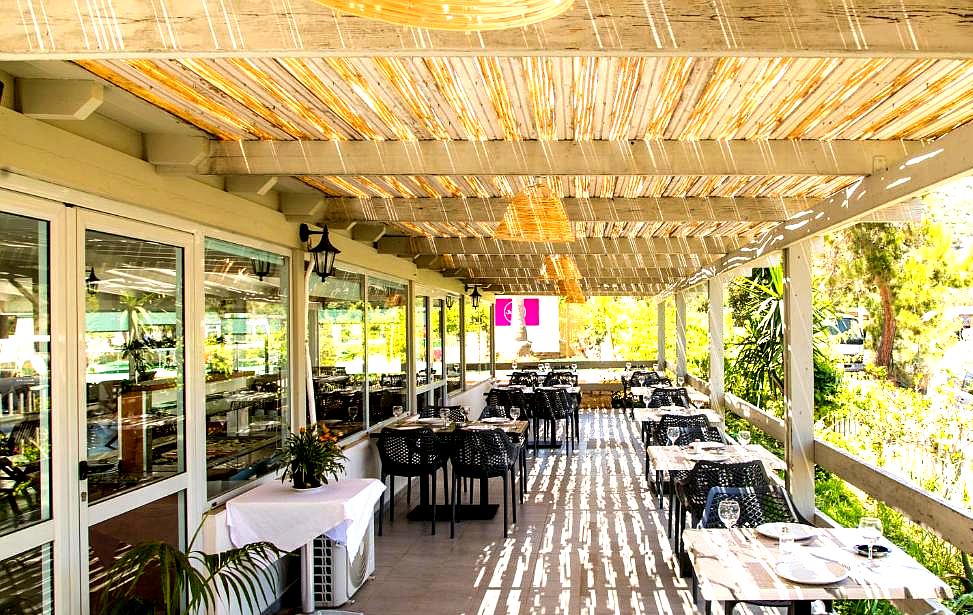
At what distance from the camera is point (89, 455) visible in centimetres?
368

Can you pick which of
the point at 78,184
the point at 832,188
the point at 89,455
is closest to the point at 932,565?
the point at 832,188

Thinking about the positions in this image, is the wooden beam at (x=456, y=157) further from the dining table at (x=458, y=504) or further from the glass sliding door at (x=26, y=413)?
the dining table at (x=458, y=504)

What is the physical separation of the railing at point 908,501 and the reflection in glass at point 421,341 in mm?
5722

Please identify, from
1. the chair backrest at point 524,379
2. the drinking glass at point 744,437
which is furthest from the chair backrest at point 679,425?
the chair backrest at point 524,379

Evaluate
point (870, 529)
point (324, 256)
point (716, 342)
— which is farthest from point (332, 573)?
point (716, 342)

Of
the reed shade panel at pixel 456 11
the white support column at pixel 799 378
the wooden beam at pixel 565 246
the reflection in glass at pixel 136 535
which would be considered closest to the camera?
the reed shade panel at pixel 456 11

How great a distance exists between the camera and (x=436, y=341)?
40.3 ft

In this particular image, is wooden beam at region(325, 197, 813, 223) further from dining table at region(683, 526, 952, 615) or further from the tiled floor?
dining table at region(683, 526, 952, 615)

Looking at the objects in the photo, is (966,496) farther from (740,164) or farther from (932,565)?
(740,164)

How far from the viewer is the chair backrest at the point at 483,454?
23.3 feet

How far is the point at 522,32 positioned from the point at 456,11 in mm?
727

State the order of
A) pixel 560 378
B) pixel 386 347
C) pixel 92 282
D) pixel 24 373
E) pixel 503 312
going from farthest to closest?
pixel 503 312, pixel 560 378, pixel 386 347, pixel 92 282, pixel 24 373

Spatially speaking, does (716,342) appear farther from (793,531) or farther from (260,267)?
(793,531)

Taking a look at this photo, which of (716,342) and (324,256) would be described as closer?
(324,256)
